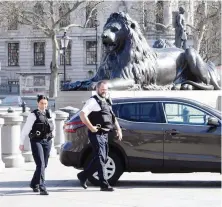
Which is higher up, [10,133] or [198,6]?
[198,6]

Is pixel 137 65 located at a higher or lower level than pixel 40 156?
higher

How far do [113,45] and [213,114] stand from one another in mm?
9753

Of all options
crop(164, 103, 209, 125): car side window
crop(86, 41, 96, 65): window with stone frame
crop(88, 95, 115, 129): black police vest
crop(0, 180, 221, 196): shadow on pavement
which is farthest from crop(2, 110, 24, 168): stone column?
crop(86, 41, 96, 65): window with stone frame

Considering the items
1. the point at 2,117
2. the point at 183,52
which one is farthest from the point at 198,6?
the point at 2,117

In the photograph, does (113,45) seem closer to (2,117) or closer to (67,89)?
(67,89)

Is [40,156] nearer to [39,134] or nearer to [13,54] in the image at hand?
[39,134]

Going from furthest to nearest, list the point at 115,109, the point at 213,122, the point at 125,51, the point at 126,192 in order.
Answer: the point at 125,51, the point at 115,109, the point at 213,122, the point at 126,192

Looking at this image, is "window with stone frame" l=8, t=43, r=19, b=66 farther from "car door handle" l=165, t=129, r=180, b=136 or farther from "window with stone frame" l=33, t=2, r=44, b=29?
"car door handle" l=165, t=129, r=180, b=136

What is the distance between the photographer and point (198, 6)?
205 feet

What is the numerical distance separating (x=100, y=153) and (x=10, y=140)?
5277 millimetres

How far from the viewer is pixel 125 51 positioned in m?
21.4

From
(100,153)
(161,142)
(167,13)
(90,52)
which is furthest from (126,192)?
(90,52)

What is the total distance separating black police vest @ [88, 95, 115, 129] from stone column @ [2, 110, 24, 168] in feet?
16.5

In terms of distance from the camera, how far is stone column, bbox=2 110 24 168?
15492 millimetres
